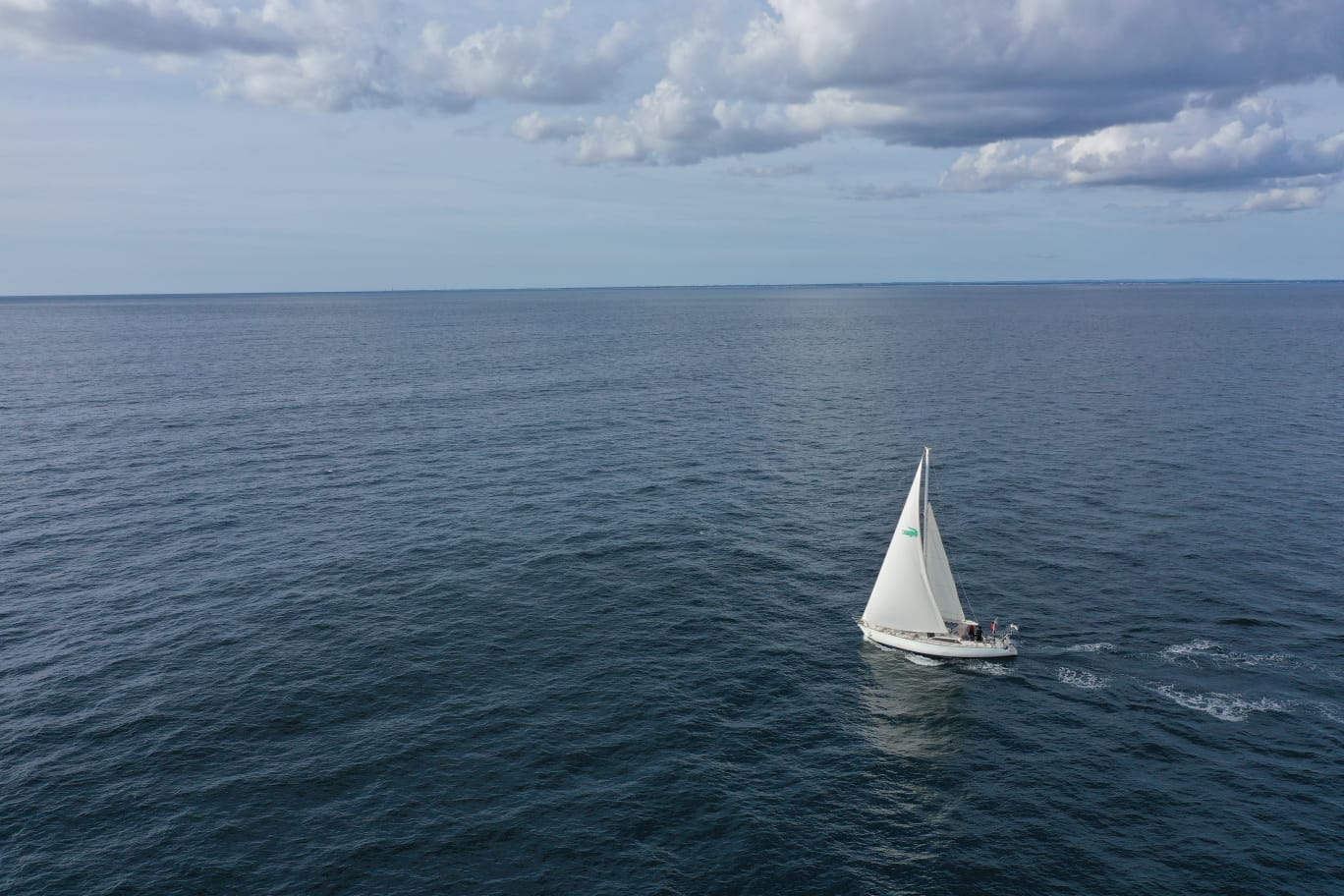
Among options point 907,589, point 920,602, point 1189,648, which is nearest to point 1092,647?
point 1189,648

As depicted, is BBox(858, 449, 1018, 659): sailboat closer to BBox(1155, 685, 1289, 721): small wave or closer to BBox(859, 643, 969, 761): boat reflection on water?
BBox(859, 643, 969, 761): boat reflection on water

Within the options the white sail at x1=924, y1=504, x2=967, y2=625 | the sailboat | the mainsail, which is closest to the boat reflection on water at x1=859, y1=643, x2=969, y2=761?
the sailboat

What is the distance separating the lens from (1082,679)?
2386 inches

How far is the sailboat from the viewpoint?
65.8 meters

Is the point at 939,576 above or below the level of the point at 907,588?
above

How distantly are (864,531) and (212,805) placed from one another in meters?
67.6

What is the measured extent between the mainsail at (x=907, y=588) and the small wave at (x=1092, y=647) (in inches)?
397

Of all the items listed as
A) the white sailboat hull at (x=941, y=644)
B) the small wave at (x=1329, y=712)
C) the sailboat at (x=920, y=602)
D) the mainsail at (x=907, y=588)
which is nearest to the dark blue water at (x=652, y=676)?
the small wave at (x=1329, y=712)

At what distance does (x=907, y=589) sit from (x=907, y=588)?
84 mm

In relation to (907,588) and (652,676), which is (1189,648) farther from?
(652,676)

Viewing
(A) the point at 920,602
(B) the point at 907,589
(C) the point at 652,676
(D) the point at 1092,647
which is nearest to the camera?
(C) the point at 652,676

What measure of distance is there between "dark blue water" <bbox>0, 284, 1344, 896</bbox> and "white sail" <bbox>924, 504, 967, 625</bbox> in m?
5.04

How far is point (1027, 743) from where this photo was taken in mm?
53688

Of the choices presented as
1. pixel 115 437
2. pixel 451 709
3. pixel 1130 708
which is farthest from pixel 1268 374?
pixel 115 437
